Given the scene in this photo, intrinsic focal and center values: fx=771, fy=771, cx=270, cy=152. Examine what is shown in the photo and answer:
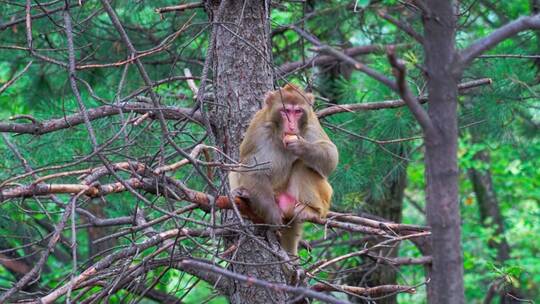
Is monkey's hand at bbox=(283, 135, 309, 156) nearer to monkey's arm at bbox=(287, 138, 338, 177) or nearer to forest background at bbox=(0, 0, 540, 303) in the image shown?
monkey's arm at bbox=(287, 138, 338, 177)

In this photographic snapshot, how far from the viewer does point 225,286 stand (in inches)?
203

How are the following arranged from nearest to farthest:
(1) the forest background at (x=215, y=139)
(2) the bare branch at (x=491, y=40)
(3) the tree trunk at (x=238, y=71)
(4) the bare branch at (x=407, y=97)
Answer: (4) the bare branch at (x=407, y=97)
(2) the bare branch at (x=491, y=40)
(1) the forest background at (x=215, y=139)
(3) the tree trunk at (x=238, y=71)

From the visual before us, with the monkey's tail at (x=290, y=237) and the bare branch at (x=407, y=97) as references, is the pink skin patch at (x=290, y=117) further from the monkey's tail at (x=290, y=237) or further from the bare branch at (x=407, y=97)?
the bare branch at (x=407, y=97)

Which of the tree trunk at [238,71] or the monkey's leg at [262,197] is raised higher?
the tree trunk at [238,71]

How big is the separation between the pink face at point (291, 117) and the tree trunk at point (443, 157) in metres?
2.38

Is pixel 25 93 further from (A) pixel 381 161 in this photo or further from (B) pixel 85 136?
(A) pixel 381 161

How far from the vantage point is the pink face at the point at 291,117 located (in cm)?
478

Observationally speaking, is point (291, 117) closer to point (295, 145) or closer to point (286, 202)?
point (295, 145)

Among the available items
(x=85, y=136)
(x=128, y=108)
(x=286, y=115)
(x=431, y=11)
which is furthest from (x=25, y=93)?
Answer: (x=431, y=11)

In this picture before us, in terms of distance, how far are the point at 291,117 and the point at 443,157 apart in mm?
2483

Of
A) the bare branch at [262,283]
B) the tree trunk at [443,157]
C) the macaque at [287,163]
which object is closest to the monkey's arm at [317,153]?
the macaque at [287,163]

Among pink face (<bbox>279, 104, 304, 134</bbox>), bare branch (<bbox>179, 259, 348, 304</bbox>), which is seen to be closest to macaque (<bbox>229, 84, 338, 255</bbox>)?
pink face (<bbox>279, 104, 304, 134</bbox>)

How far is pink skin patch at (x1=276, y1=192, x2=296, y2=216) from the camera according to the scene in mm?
4941

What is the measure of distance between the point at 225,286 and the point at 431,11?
10.5 feet
